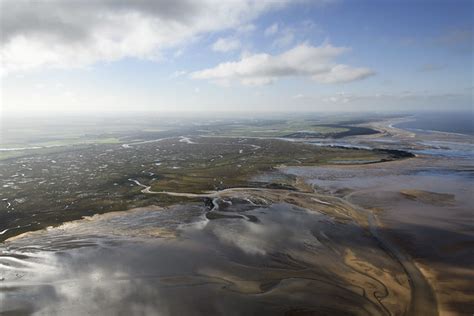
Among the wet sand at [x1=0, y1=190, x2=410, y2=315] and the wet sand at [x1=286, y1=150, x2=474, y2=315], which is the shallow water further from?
the wet sand at [x1=286, y1=150, x2=474, y2=315]

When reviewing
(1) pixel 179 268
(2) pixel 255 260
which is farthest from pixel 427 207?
(1) pixel 179 268

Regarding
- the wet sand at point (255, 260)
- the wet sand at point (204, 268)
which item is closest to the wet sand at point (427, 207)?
the wet sand at point (255, 260)

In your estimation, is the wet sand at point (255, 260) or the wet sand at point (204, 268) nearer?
the wet sand at point (204, 268)

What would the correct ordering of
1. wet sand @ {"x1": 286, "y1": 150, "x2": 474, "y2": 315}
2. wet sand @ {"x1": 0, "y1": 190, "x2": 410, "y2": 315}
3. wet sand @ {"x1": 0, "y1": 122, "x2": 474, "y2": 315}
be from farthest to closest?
wet sand @ {"x1": 286, "y1": 150, "x2": 474, "y2": 315} < wet sand @ {"x1": 0, "y1": 122, "x2": 474, "y2": 315} < wet sand @ {"x1": 0, "y1": 190, "x2": 410, "y2": 315}

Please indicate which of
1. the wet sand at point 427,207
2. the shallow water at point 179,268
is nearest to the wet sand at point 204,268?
the shallow water at point 179,268

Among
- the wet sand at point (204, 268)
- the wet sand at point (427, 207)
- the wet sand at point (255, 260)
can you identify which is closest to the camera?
the wet sand at point (204, 268)

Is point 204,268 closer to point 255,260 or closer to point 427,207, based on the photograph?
point 255,260

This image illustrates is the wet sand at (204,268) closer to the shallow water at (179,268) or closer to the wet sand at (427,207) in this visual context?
the shallow water at (179,268)

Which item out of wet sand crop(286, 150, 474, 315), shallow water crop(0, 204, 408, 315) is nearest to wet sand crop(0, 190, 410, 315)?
shallow water crop(0, 204, 408, 315)

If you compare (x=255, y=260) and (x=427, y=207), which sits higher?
(x=255, y=260)

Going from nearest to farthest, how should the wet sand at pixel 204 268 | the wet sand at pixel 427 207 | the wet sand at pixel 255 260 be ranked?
the wet sand at pixel 204 268 → the wet sand at pixel 255 260 → the wet sand at pixel 427 207

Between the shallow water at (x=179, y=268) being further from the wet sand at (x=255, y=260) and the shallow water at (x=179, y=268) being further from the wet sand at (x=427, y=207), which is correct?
the wet sand at (x=427, y=207)

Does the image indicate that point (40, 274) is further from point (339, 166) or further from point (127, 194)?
point (339, 166)
